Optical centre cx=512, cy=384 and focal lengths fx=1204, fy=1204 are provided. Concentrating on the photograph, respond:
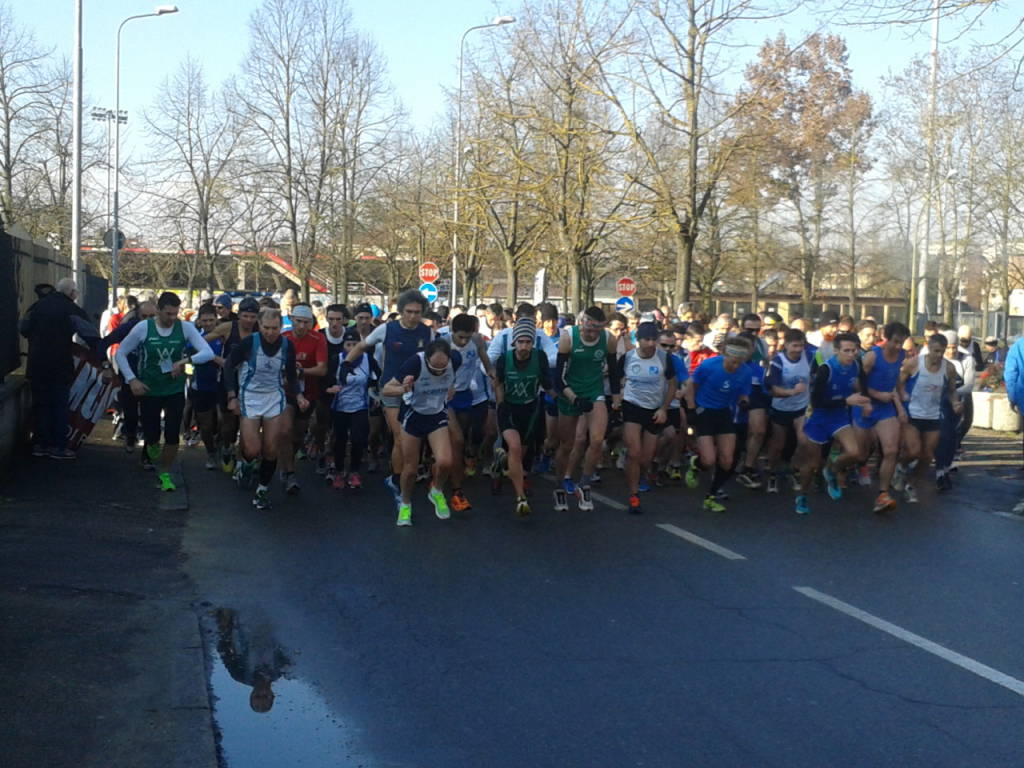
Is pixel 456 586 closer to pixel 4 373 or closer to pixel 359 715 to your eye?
pixel 359 715

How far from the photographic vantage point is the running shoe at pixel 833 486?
39.9 feet

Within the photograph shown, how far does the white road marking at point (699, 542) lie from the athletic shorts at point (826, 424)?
203 cm

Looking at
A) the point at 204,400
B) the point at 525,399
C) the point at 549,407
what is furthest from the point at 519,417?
the point at 204,400

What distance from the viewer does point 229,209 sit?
39219mm

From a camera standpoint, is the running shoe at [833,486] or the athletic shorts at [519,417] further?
the running shoe at [833,486]

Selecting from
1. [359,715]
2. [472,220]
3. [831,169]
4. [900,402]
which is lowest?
[359,715]

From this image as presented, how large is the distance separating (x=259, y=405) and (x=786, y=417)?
5411mm

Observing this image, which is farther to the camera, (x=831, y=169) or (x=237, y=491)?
(x=831, y=169)

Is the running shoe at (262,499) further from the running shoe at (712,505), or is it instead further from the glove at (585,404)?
the running shoe at (712,505)

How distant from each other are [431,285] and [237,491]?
65.4 feet

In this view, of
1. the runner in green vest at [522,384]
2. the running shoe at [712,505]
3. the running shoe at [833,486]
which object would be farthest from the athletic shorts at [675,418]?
the runner in green vest at [522,384]

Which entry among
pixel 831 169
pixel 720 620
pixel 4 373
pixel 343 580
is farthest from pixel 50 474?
pixel 831 169

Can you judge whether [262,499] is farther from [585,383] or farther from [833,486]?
[833,486]

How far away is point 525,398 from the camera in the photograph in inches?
430
